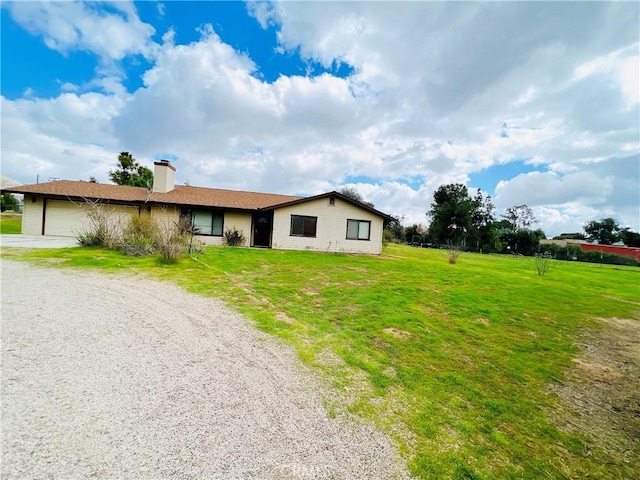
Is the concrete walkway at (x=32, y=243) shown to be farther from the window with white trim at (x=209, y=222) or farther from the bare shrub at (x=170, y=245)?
the window with white trim at (x=209, y=222)

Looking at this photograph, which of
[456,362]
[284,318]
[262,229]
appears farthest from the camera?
[262,229]

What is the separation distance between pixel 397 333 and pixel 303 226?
44.3 feet

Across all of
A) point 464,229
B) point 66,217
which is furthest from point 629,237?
point 66,217

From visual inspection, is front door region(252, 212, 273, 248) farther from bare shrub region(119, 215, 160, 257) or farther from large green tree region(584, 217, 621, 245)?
large green tree region(584, 217, 621, 245)

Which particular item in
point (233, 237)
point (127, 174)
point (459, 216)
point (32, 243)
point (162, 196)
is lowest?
point (32, 243)

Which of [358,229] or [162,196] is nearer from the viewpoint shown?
[162,196]

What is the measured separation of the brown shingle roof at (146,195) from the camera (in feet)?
56.2

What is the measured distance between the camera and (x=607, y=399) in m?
3.73

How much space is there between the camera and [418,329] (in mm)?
5535

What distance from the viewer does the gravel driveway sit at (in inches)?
86.3

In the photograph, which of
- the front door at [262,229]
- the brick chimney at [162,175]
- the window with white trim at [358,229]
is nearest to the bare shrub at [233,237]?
the front door at [262,229]

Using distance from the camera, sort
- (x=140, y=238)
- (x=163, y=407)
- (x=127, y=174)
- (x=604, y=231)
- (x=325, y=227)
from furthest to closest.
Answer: (x=604, y=231)
(x=127, y=174)
(x=325, y=227)
(x=140, y=238)
(x=163, y=407)

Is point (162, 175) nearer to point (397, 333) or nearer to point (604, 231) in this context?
point (397, 333)

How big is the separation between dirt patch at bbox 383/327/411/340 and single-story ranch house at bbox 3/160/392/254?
43.1 feet
